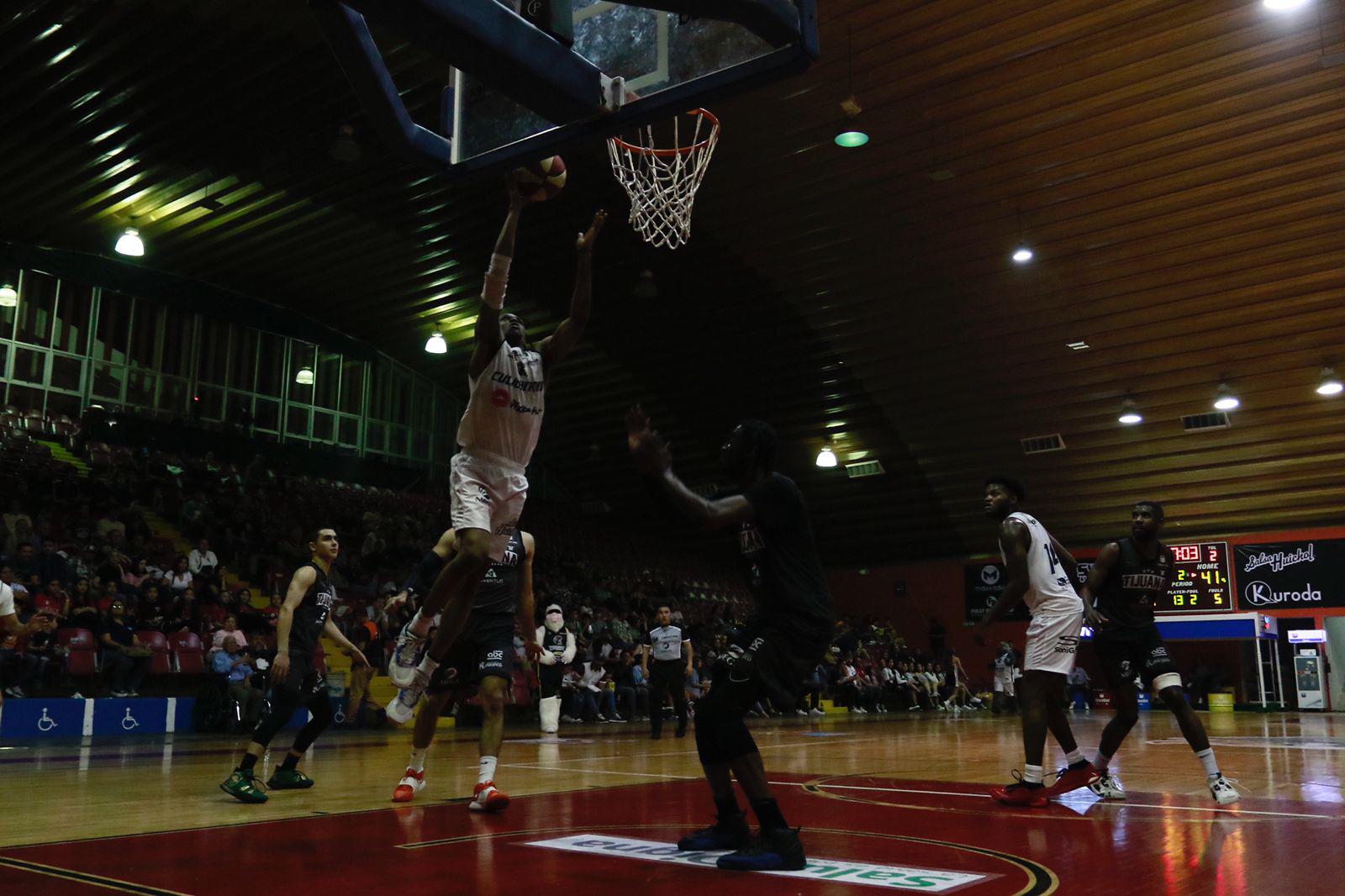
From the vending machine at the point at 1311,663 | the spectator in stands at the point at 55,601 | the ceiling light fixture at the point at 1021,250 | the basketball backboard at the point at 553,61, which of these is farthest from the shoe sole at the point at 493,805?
the vending machine at the point at 1311,663

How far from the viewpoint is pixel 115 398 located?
79.0 feet

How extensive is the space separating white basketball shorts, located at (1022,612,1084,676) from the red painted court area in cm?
84

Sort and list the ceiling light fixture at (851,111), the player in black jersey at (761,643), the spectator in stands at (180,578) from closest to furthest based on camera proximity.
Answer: the player in black jersey at (761,643) < the ceiling light fixture at (851,111) < the spectator in stands at (180,578)

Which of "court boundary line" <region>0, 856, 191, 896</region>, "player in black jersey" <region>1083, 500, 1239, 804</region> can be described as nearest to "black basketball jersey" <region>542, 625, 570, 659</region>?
"player in black jersey" <region>1083, 500, 1239, 804</region>

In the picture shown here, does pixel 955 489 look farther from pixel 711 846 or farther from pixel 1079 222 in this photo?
pixel 711 846

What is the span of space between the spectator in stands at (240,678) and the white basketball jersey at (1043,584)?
10.4m

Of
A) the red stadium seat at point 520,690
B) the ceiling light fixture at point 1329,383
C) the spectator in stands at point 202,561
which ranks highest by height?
the ceiling light fixture at point 1329,383

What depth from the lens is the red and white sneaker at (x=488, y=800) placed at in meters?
Answer: 5.85

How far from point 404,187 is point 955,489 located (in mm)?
15639

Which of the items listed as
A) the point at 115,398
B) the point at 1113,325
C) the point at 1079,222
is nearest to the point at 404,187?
the point at 115,398

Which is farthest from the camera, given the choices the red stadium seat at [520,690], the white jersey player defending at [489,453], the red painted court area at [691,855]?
the red stadium seat at [520,690]

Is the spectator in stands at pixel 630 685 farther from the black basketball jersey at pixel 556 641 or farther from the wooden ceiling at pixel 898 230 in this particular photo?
the wooden ceiling at pixel 898 230

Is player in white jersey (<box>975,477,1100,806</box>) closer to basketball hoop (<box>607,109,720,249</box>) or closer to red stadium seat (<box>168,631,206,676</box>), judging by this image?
basketball hoop (<box>607,109,720,249</box>)

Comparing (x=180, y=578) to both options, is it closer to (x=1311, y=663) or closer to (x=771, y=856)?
(x=771, y=856)
